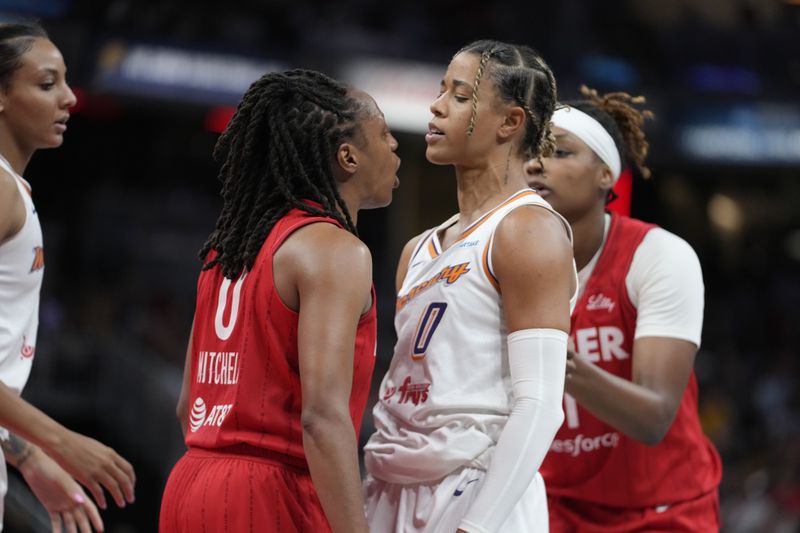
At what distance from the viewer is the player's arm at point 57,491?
3.24m

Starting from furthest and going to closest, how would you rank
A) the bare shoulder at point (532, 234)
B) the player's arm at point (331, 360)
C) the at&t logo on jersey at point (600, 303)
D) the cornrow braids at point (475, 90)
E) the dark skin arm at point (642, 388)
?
1. the at&t logo on jersey at point (600, 303)
2. the dark skin arm at point (642, 388)
3. the cornrow braids at point (475, 90)
4. the bare shoulder at point (532, 234)
5. the player's arm at point (331, 360)

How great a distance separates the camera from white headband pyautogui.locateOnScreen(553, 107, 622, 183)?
3635 millimetres

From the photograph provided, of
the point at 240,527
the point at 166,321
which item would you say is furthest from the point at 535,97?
the point at 166,321

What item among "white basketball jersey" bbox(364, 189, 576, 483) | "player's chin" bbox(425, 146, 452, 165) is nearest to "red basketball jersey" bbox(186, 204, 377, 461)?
"white basketball jersey" bbox(364, 189, 576, 483)

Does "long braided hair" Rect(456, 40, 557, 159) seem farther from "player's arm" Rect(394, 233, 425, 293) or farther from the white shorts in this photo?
the white shorts

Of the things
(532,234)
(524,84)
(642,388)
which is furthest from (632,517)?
(524,84)

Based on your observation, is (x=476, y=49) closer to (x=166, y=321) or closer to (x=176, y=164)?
(x=166, y=321)

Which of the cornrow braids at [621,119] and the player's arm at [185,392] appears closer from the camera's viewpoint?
the player's arm at [185,392]

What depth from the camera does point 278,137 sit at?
2721 mm

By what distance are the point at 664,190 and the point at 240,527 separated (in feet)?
49.3

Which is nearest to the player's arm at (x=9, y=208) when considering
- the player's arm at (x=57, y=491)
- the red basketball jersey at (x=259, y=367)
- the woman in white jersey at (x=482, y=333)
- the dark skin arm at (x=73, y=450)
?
the dark skin arm at (x=73, y=450)

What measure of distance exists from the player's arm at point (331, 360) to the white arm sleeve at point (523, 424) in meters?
0.31

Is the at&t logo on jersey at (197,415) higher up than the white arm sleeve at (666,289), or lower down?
lower down

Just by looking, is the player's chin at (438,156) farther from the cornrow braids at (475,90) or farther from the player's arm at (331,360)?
the player's arm at (331,360)
